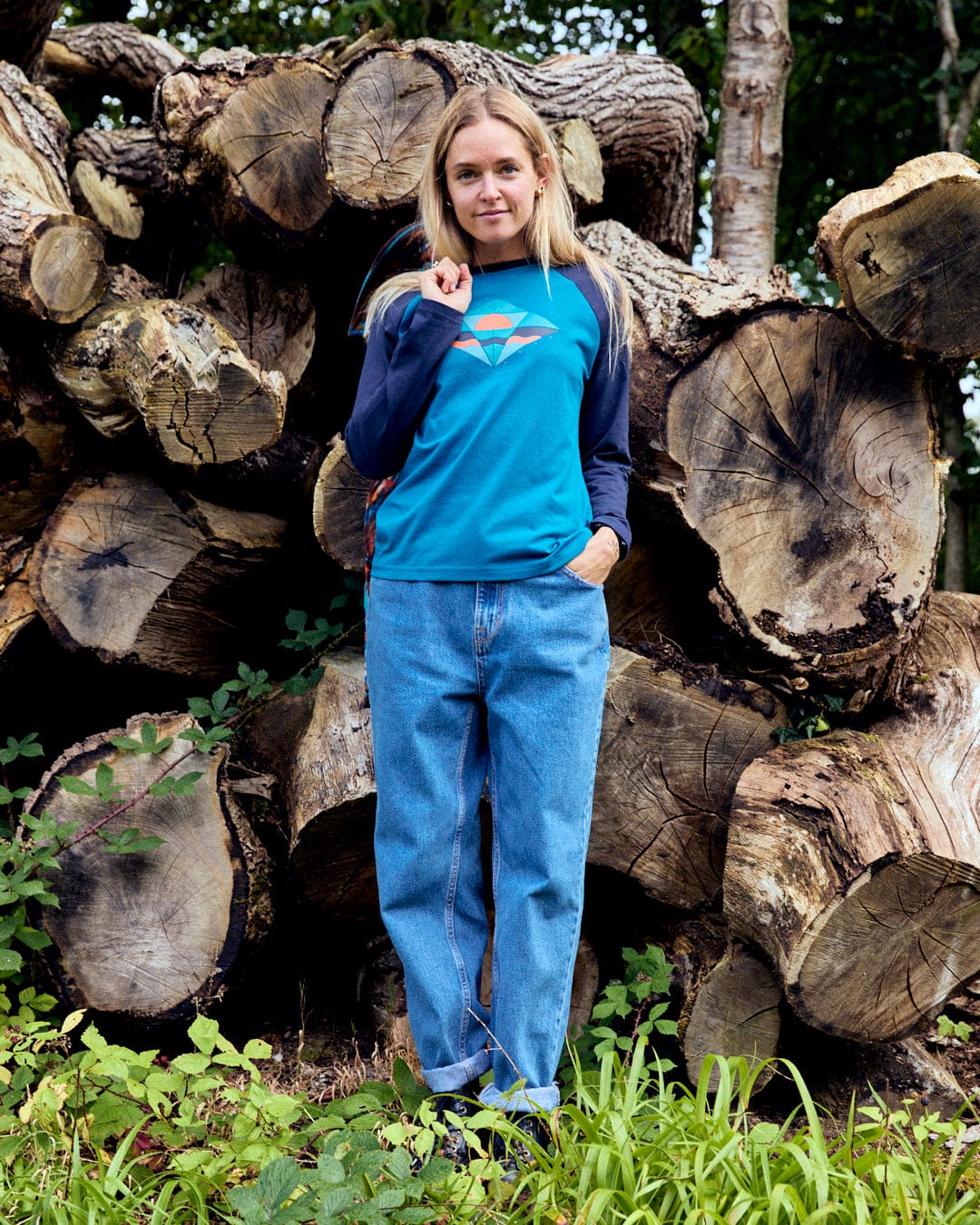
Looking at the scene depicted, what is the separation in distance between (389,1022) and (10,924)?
96 cm

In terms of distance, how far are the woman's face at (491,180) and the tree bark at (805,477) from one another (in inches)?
25.4

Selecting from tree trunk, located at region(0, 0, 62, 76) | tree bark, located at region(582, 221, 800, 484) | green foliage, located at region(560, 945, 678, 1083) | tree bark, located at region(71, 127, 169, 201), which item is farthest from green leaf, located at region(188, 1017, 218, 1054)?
tree trunk, located at region(0, 0, 62, 76)

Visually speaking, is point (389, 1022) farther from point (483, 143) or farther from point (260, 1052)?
point (483, 143)

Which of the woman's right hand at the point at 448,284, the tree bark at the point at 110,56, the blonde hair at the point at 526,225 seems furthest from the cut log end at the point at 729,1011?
the tree bark at the point at 110,56

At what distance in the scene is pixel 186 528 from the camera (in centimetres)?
314

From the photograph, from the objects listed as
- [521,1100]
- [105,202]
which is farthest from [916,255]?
[105,202]

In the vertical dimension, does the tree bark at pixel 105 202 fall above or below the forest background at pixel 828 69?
below

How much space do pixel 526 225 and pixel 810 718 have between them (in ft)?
4.48

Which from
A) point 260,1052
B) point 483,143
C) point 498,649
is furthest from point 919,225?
point 260,1052

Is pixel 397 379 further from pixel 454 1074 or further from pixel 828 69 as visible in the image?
pixel 828 69

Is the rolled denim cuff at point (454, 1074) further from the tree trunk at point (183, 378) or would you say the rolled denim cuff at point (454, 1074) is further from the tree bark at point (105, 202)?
the tree bark at point (105, 202)

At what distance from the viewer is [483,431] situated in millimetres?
2178

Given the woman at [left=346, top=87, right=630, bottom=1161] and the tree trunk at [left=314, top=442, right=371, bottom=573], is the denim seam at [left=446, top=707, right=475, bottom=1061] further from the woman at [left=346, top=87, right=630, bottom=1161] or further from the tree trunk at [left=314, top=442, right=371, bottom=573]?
the tree trunk at [left=314, top=442, right=371, bottom=573]

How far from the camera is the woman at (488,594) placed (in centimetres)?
218
